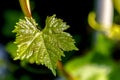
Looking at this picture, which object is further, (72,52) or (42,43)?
(72,52)

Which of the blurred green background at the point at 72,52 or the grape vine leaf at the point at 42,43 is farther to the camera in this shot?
the blurred green background at the point at 72,52

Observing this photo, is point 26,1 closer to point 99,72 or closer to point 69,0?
point 99,72

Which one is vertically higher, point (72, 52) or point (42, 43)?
point (42, 43)

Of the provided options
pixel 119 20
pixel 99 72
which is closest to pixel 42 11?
pixel 119 20

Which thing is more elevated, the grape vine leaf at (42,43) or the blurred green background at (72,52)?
the grape vine leaf at (42,43)

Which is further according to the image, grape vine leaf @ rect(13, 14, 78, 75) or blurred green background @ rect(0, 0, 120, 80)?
blurred green background @ rect(0, 0, 120, 80)
